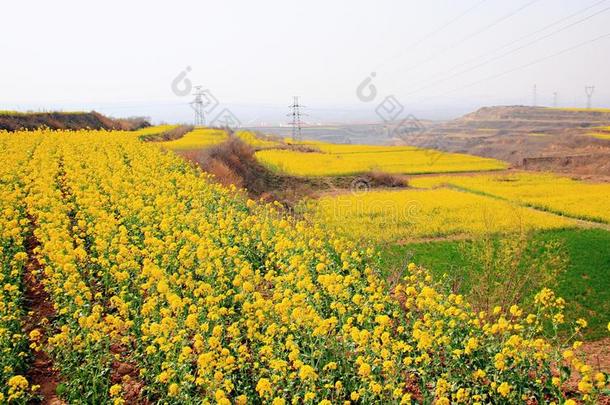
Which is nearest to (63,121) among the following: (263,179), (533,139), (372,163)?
(263,179)

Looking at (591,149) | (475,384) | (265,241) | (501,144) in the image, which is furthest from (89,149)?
(501,144)

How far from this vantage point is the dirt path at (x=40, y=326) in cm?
709

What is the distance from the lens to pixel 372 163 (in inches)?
1710

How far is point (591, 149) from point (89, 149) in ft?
167

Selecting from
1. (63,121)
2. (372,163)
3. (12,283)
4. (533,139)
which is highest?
(63,121)

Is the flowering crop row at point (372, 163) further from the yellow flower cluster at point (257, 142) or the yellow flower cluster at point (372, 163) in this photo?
the yellow flower cluster at point (257, 142)

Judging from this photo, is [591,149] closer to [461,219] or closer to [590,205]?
[590,205]

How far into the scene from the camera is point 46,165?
59.4 feet

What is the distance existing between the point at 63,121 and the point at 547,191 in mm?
40142

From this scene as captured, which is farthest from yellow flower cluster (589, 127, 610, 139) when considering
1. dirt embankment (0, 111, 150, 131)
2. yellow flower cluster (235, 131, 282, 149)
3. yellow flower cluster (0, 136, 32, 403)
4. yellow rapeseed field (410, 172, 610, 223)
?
yellow flower cluster (0, 136, 32, 403)

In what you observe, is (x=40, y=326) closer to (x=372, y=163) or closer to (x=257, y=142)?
(x=372, y=163)

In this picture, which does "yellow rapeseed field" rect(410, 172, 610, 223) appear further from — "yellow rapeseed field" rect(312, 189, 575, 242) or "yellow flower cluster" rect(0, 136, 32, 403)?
"yellow flower cluster" rect(0, 136, 32, 403)

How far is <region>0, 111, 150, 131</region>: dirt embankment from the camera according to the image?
35.1 metres

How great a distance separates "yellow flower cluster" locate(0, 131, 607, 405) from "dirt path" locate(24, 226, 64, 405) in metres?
0.29
